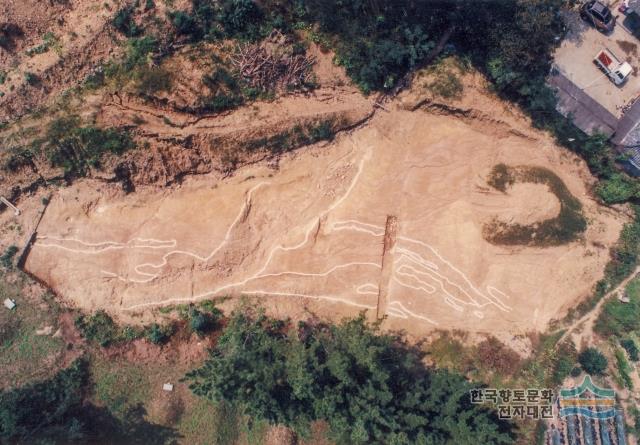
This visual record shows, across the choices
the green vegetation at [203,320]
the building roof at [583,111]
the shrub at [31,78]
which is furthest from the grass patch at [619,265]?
the shrub at [31,78]

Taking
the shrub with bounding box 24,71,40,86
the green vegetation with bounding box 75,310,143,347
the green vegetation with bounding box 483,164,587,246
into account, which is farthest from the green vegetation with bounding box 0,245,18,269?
the green vegetation with bounding box 483,164,587,246

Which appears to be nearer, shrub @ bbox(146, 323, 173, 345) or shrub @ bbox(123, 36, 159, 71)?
shrub @ bbox(146, 323, 173, 345)

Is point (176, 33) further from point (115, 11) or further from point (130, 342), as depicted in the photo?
point (130, 342)

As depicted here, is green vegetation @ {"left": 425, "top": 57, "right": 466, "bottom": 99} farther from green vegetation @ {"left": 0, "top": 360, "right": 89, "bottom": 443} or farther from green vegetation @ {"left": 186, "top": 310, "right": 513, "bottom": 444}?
green vegetation @ {"left": 0, "top": 360, "right": 89, "bottom": 443}

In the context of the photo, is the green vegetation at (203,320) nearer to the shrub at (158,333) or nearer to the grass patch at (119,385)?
the shrub at (158,333)

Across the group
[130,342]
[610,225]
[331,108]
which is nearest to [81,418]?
[130,342]

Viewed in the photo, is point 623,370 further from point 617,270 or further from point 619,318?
point 617,270
